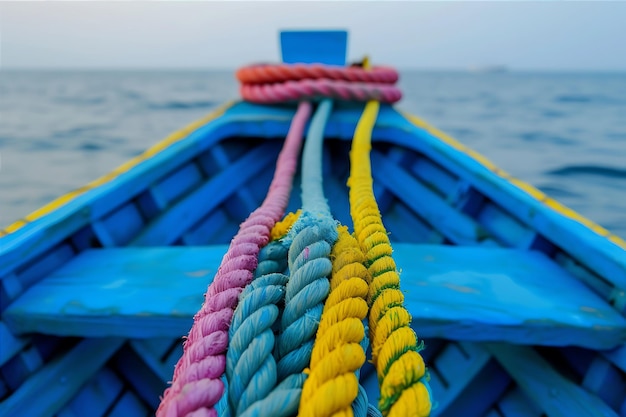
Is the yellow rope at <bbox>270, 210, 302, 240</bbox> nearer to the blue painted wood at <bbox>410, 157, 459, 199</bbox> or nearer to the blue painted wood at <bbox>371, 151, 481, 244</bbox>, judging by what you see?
the blue painted wood at <bbox>371, 151, 481, 244</bbox>

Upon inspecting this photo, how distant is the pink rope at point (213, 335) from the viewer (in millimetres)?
425

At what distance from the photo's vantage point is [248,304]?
529mm

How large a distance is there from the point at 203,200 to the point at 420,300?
84 cm

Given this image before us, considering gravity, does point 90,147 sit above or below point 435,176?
below

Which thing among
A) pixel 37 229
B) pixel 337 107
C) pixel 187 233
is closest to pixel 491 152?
pixel 337 107

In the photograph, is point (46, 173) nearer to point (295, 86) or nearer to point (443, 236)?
point (295, 86)

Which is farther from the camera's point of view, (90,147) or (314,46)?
(90,147)

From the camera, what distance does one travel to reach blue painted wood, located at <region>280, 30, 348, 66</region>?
2.07 metres

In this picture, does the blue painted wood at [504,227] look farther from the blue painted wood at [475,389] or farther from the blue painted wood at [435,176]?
the blue painted wood at [475,389]

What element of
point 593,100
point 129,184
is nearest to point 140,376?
point 129,184

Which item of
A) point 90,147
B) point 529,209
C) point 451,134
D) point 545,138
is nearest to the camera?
point 529,209

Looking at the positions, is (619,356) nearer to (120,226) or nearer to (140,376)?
(140,376)

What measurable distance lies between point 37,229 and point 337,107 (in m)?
1.17

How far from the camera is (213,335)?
0.50 metres
